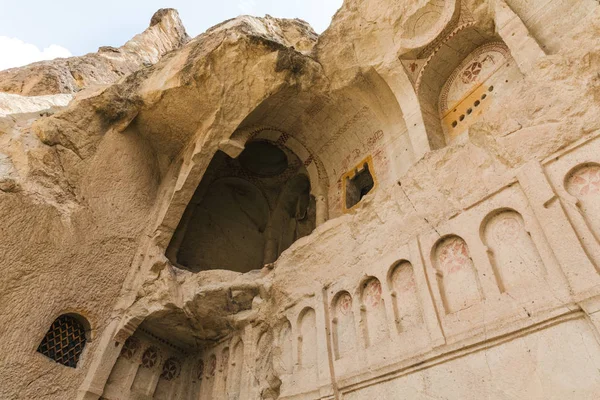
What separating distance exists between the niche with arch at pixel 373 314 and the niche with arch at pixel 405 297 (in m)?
0.17

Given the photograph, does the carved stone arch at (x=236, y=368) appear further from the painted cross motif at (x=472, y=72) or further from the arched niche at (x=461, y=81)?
the painted cross motif at (x=472, y=72)

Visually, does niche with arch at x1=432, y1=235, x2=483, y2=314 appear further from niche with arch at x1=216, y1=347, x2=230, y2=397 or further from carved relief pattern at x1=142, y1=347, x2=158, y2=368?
carved relief pattern at x1=142, y1=347, x2=158, y2=368

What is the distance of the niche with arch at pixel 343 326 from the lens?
4.87m

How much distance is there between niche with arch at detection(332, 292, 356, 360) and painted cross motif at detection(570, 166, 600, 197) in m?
2.63

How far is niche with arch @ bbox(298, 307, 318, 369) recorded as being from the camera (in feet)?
17.1

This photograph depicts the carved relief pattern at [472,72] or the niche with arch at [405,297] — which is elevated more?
the carved relief pattern at [472,72]

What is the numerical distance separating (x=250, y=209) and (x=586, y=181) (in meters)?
8.03

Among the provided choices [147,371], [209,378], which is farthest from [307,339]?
[147,371]

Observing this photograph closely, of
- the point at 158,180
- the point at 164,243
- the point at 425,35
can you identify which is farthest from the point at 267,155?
the point at 425,35

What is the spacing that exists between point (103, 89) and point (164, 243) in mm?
2918

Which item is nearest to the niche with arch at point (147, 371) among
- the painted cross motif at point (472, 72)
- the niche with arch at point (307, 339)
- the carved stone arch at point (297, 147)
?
the niche with arch at point (307, 339)

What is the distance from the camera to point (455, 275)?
4254 mm

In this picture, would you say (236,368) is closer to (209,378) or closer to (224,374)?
(224,374)

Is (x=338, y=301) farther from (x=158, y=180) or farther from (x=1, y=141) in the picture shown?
(x=1, y=141)
